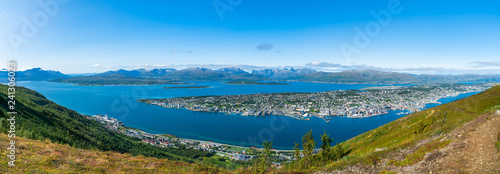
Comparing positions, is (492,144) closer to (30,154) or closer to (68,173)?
(68,173)

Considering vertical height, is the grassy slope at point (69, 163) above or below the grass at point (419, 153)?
below

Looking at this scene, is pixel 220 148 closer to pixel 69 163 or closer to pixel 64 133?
pixel 64 133

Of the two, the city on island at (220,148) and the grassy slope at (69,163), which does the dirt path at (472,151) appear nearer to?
the grassy slope at (69,163)

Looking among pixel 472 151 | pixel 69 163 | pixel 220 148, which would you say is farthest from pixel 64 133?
pixel 472 151

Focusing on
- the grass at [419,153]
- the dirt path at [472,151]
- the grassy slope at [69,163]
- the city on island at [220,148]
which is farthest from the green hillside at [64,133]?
the dirt path at [472,151]

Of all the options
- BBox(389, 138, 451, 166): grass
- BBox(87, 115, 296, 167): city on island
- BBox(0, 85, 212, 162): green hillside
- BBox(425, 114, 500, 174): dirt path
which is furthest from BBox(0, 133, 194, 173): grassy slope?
BBox(87, 115, 296, 167): city on island

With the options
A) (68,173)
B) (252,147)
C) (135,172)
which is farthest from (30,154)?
(252,147)
